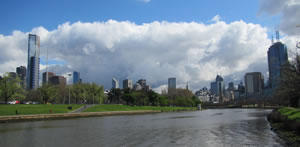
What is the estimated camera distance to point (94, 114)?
90.6 m

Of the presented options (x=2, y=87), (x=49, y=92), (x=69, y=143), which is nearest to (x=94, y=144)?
(x=69, y=143)

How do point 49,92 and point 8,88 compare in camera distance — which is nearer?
point 8,88

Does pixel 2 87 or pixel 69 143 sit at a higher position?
pixel 2 87

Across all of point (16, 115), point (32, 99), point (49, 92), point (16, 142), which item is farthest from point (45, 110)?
point (32, 99)

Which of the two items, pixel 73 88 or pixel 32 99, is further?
pixel 32 99

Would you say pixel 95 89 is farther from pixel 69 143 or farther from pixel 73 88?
pixel 69 143

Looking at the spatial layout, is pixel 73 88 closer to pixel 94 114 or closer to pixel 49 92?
pixel 49 92

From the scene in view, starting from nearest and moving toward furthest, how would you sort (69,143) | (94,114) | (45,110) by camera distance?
(69,143), (45,110), (94,114)

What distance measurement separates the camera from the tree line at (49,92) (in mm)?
96562

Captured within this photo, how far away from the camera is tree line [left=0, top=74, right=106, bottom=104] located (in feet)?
317

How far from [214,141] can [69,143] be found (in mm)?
16485

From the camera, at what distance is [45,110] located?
8150cm

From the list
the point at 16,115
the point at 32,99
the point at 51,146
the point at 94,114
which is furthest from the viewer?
the point at 32,99

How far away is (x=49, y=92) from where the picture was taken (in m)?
121
